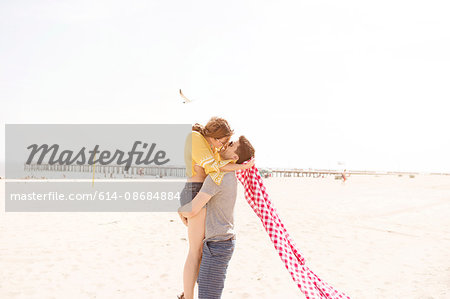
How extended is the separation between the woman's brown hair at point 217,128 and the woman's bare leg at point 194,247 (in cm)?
64

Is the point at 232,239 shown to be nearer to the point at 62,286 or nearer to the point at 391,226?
the point at 62,286

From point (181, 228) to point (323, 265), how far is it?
4.52 metres

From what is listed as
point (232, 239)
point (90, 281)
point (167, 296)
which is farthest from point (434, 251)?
point (90, 281)

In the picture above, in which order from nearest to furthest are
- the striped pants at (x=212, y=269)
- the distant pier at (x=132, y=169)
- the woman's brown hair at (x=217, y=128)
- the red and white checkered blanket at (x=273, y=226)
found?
the woman's brown hair at (x=217, y=128)
the striped pants at (x=212, y=269)
the red and white checkered blanket at (x=273, y=226)
the distant pier at (x=132, y=169)

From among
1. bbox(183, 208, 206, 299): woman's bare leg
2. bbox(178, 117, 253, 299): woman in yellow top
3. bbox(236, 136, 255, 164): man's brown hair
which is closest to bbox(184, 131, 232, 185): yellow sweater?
bbox(178, 117, 253, 299): woman in yellow top

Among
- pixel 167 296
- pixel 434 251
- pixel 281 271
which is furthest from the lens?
pixel 434 251

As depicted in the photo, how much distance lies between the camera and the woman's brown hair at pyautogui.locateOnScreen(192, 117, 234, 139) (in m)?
2.58

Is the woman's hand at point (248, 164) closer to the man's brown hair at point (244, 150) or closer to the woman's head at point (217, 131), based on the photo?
the man's brown hair at point (244, 150)

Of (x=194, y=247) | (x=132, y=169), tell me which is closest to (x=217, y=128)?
(x=194, y=247)

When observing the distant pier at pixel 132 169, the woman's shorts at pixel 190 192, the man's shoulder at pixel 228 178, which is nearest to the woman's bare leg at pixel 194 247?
the woman's shorts at pixel 190 192

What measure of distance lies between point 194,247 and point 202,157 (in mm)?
807

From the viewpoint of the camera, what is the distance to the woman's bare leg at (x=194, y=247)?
277 centimetres

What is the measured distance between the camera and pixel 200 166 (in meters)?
2.76

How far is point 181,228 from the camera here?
956 cm
